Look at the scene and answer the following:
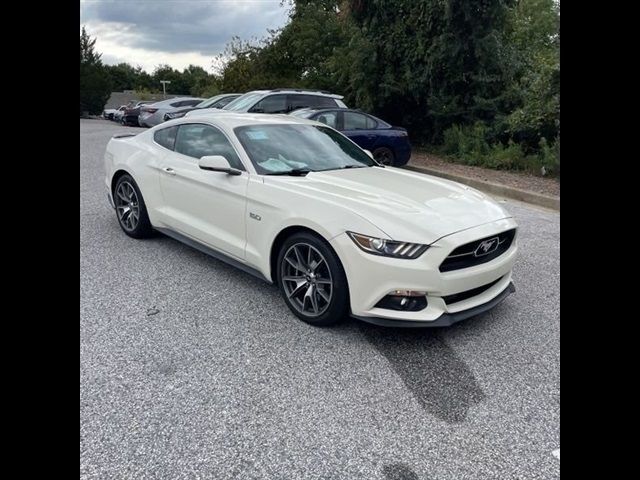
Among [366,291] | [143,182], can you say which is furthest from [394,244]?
[143,182]

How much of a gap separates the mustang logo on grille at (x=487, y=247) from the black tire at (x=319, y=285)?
0.93 m

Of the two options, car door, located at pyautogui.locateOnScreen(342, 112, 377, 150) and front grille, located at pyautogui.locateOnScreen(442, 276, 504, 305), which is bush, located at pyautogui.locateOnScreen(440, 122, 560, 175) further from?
front grille, located at pyautogui.locateOnScreen(442, 276, 504, 305)

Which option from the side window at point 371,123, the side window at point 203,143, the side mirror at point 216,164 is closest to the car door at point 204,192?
the side window at point 203,143

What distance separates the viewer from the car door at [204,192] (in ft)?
12.6

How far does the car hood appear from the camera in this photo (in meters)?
3.03

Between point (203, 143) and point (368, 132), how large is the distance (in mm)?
6235

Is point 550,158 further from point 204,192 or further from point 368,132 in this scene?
point 204,192

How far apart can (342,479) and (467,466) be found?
58 centimetres

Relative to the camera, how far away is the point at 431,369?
2896 millimetres

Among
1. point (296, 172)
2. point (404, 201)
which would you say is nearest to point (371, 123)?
point (296, 172)

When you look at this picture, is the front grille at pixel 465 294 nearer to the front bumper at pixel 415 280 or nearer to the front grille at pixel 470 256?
the front bumper at pixel 415 280

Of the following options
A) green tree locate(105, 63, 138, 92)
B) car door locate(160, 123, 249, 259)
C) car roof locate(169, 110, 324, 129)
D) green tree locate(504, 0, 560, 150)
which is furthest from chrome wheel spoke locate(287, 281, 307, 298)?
green tree locate(105, 63, 138, 92)

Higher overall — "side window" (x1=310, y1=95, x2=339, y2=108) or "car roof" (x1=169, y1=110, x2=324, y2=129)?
"side window" (x1=310, y1=95, x2=339, y2=108)

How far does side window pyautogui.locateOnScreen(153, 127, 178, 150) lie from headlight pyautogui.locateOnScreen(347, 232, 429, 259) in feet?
9.04
